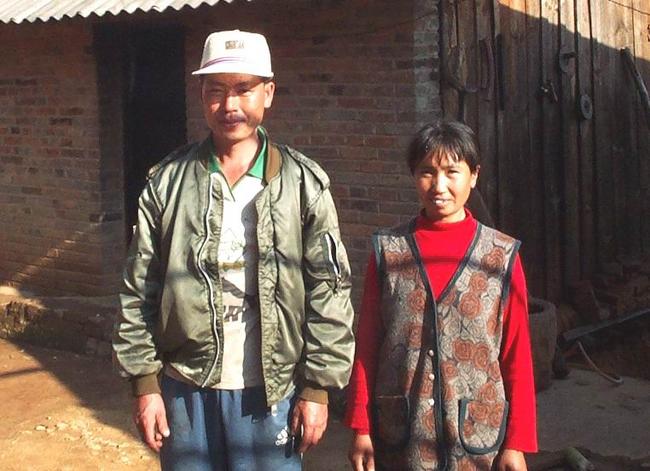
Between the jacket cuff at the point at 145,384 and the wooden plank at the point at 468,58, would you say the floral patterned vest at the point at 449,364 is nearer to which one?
the jacket cuff at the point at 145,384

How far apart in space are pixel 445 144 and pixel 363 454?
85 cm

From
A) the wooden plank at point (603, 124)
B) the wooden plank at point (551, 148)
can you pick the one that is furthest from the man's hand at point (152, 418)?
the wooden plank at point (603, 124)

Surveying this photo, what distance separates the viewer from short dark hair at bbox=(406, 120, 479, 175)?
2832 millimetres

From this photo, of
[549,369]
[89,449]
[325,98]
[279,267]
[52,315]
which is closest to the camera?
[279,267]

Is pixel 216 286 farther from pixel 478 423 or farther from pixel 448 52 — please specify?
pixel 448 52


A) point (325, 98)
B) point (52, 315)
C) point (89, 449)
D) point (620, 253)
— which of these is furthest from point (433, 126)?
point (620, 253)

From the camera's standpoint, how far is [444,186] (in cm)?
282

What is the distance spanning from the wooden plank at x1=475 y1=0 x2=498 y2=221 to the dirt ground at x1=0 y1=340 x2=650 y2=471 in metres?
1.27

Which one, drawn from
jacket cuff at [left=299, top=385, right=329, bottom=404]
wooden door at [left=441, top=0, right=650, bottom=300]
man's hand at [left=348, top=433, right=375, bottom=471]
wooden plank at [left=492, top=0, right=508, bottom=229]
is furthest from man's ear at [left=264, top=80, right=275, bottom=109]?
wooden plank at [left=492, top=0, right=508, bottom=229]

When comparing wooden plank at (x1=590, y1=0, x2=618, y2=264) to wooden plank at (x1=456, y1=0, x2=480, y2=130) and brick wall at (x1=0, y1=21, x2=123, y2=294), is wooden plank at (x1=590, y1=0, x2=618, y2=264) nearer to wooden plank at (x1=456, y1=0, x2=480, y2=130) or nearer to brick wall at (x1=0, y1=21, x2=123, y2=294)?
wooden plank at (x1=456, y1=0, x2=480, y2=130)

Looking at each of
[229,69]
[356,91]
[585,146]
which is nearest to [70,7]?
[356,91]

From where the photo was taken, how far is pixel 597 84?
7.96 meters

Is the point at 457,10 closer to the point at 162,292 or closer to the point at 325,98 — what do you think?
the point at 325,98

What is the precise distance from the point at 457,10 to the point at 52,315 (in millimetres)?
3572
